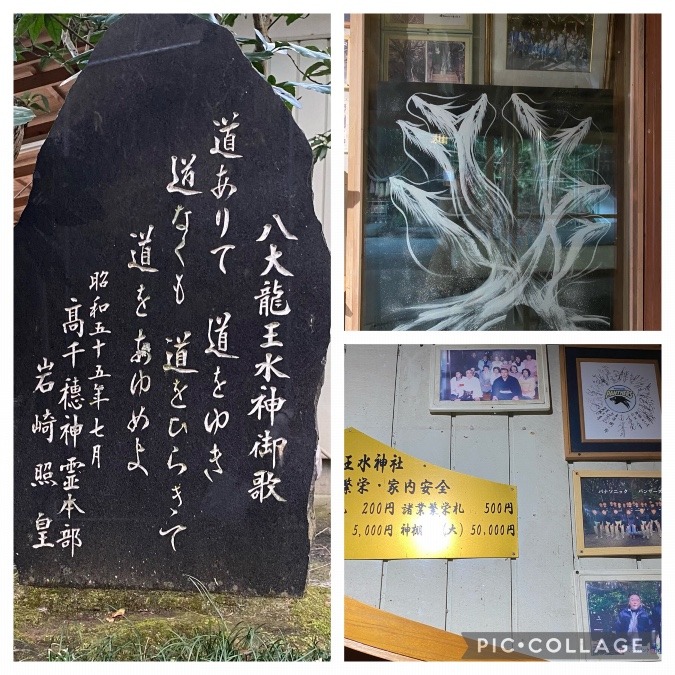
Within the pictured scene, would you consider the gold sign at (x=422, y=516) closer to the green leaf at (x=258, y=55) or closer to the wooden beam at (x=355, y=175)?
the wooden beam at (x=355, y=175)

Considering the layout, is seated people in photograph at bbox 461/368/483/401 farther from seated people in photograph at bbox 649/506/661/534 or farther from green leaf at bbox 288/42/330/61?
green leaf at bbox 288/42/330/61

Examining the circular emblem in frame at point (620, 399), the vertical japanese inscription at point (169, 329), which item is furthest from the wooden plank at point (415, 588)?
the circular emblem in frame at point (620, 399)

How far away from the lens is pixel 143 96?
5.70 feet

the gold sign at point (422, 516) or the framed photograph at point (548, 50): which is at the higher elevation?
the framed photograph at point (548, 50)

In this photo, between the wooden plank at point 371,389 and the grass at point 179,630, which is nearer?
the grass at point 179,630

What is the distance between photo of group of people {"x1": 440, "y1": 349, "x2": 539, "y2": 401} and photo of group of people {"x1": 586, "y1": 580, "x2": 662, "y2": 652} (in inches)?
18.0

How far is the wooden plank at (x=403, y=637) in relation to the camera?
1.71 metres

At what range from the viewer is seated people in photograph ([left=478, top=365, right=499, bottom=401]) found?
6.29 feet

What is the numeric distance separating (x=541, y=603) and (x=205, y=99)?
4.19ft

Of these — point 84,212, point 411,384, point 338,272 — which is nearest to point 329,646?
point 411,384

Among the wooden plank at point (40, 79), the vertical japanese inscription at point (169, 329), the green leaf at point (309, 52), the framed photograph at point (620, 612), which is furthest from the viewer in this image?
the wooden plank at point (40, 79)

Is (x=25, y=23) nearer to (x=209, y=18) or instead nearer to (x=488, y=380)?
(x=209, y=18)

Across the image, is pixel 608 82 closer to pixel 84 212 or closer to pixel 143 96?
pixel 143 96

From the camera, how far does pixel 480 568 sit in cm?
184
